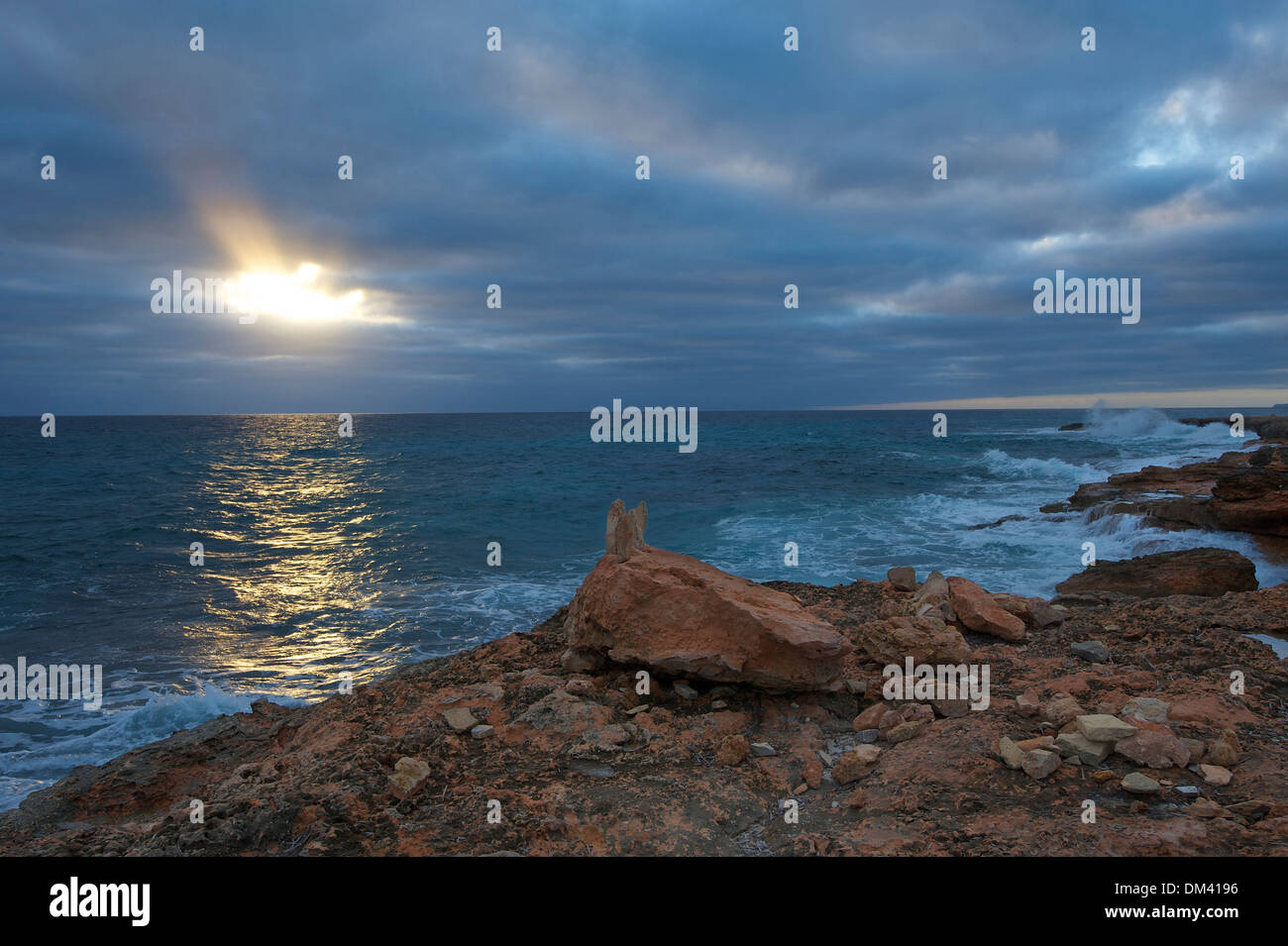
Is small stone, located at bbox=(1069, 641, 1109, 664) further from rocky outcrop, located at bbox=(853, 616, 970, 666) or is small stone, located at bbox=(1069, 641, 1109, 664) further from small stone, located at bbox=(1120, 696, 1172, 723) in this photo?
small stone, located at bbox=(1120, 696, 1172, 723)

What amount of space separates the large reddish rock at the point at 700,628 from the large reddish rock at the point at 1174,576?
291 inches

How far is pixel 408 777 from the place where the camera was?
13.8ft

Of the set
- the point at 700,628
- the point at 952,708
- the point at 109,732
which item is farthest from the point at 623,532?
the point at 109,732

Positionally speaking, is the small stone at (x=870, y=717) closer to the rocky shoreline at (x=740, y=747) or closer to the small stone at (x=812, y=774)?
the rocky shoreline at (x=740, y=747)

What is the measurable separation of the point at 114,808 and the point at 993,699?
7.45 m

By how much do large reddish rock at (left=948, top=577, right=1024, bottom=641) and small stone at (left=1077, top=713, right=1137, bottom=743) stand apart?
2.69 meters

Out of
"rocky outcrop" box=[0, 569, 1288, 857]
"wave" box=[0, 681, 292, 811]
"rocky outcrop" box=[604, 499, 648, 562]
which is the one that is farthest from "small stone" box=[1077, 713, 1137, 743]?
"wave" box=[0, 681, 292, 811]

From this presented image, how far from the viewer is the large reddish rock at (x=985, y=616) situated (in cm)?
688

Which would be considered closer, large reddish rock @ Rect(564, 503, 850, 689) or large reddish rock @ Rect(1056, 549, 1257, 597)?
large reddish rock @ Rect(564, 503, 850, 689)

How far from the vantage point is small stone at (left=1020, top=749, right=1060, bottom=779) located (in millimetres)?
3980

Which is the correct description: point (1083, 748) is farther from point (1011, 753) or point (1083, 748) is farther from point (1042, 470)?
point (1042, 470)

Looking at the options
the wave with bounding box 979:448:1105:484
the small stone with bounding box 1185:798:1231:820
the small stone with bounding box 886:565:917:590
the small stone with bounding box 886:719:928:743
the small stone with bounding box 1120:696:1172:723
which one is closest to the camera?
the small stone with bounding box 1185:798:1231:820

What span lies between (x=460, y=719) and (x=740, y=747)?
2.07m
